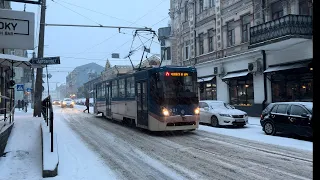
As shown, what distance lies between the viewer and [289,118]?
13250 millimetres

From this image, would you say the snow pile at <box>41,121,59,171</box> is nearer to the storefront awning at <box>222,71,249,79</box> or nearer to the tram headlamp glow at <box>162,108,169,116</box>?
the tram headlamp glow at <box>162,108,169,116</box>

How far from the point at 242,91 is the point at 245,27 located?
5148mm

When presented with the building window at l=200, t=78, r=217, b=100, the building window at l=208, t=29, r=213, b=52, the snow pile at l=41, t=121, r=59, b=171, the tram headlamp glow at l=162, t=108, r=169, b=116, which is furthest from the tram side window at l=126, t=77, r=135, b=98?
the building window at l=208, t=29, r=213, b=52

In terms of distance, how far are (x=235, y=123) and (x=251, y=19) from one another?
10552mm

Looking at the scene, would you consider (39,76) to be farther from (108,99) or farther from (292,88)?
(292,88)

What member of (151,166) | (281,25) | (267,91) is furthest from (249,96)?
(151,166)

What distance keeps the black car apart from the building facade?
3.36m

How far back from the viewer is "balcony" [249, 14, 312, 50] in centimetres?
1872

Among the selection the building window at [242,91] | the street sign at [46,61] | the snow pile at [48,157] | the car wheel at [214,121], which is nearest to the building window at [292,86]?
the building window at [242,91]

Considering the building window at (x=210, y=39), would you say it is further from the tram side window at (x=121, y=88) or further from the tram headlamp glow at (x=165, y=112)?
the tram headlamp glow at (x=165, y=112)

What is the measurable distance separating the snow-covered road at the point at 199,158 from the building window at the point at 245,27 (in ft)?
45.4

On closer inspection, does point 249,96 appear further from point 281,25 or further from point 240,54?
point 281,25

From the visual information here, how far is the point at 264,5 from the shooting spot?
904 inches

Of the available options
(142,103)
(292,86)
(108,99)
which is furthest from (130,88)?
(292,86)
